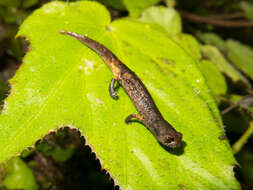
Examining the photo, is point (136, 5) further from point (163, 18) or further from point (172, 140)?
point (172, 140)

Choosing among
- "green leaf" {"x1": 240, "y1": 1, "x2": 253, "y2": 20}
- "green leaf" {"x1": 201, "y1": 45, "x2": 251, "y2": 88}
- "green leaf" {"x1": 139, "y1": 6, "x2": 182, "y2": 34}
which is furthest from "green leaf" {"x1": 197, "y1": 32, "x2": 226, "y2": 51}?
"green leaf" {"x1": 139, "y1": 6, "x2": 182, "y2": 34}

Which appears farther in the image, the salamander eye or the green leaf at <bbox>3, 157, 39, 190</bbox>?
the green leaf at <bbox>3, 157, 39, 190</bbox>

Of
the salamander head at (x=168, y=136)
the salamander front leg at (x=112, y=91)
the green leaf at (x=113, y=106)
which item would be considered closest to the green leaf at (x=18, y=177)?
the green leaf at (x=113, y=106)

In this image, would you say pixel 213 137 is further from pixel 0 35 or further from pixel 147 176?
pixel 0 35

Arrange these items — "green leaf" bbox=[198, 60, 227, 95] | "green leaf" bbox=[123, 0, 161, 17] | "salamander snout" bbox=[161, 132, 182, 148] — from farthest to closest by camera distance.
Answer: "green leaf" bbox=[123, 0, 161, 17]
"green leaf" bbox=[198, 60, 227, 95]
"salamander snout" bbox=[161, 132, 182, 148]

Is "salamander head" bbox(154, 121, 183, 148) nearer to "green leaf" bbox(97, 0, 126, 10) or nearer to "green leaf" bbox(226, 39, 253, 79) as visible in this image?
"green leaf" bbox(226, 39, 253, 79)
